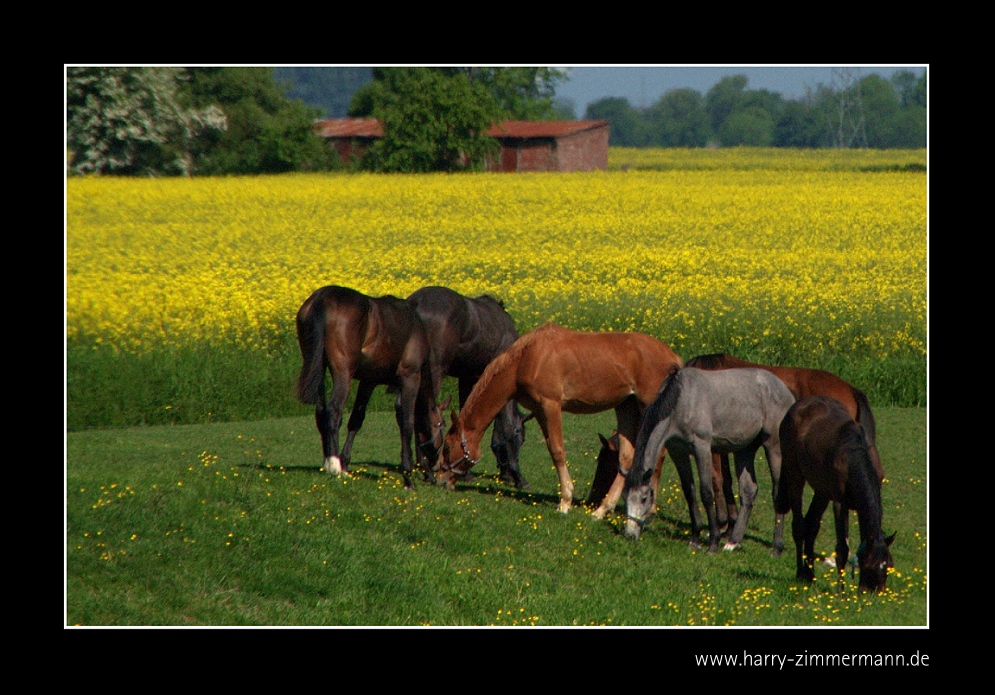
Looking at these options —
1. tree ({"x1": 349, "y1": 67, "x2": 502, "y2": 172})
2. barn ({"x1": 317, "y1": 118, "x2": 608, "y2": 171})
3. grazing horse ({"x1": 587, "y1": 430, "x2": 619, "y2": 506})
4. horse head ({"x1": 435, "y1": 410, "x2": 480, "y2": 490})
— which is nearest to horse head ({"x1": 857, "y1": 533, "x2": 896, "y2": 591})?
grazing horse ({"x1": 587, "y1": 430, "x2": 619, "y2": 506})

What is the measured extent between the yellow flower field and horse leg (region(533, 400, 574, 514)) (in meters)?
8.57

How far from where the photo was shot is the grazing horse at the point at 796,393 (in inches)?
443

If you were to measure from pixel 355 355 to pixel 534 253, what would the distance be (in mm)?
17346

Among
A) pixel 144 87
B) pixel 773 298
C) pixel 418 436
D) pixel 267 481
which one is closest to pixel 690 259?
pixel 773 298

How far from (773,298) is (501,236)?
35.1 feet

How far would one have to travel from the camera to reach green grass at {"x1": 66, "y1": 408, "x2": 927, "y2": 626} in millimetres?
9062

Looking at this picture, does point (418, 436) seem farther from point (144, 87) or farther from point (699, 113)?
point (699, 113)

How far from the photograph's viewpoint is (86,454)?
13828 mm

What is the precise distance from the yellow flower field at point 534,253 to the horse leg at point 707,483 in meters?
9.42

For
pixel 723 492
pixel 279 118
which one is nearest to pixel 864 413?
pixel 723 492

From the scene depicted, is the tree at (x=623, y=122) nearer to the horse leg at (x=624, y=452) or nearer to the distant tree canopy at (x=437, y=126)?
the distant tree canopy at (x=437, y=126)

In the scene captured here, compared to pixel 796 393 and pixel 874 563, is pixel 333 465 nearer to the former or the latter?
pixel 796 393

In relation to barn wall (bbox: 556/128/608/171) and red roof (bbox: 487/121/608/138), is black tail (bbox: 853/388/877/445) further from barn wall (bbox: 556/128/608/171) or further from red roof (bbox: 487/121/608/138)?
→ barn wall (bbox: 556/128/608/171)

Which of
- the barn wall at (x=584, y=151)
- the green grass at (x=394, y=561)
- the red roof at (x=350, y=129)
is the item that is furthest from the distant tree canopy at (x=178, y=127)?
the green grass at (x=394, y=561)
